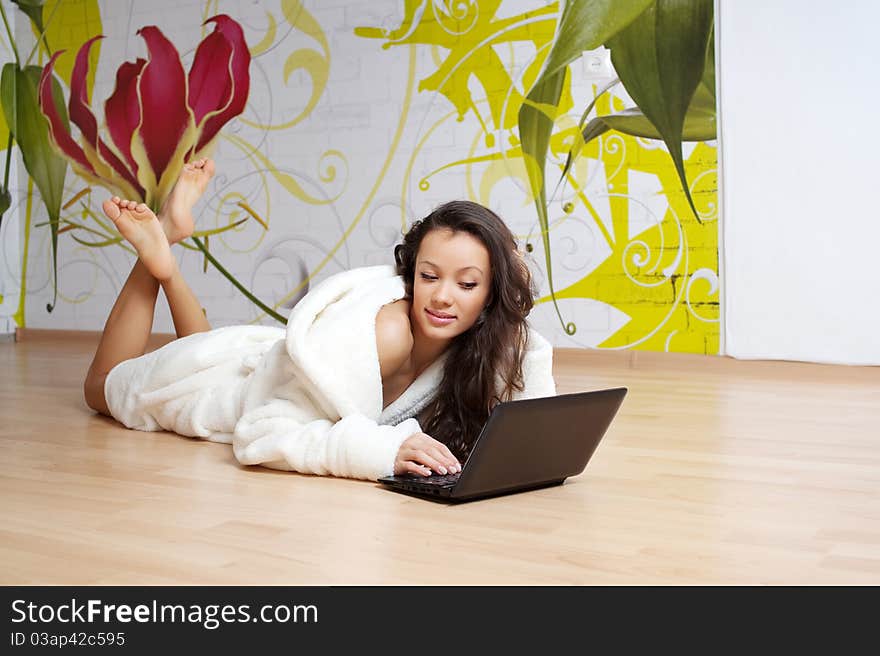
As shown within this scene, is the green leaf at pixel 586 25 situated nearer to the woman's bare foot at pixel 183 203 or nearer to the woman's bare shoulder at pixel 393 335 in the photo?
the woman's bare foot at pixel 183 203

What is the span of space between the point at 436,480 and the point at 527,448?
0.14m

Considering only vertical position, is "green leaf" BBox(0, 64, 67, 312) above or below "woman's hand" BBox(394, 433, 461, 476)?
above

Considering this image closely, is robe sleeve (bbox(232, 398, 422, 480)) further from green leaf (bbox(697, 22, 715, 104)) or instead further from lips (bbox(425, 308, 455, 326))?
green leaf (bbox(697, 22, 715, 104))

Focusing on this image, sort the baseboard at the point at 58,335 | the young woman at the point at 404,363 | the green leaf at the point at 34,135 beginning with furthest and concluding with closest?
the green leaf at the point at 34,135 < the baseboard at the point at 58,335 < the young woman at the point at 404,363

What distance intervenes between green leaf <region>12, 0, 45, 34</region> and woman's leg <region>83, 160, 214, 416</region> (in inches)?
116

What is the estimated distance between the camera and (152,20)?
470 cm

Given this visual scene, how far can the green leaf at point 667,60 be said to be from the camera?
141 inches

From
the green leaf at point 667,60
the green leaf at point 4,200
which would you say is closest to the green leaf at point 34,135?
the green leaf at point 4,200

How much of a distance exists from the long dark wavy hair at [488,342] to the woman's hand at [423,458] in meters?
0.17

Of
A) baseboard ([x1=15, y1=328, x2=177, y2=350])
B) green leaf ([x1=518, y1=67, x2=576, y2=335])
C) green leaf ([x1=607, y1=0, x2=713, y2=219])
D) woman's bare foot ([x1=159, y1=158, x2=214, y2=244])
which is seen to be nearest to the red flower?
baseboard ([x1=15, y1=328, x2=177, y2=350])

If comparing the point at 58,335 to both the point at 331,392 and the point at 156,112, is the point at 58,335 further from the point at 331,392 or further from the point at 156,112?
the point at 331,392

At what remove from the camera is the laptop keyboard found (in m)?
1.53

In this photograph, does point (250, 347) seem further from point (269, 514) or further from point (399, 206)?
point (399, 206)

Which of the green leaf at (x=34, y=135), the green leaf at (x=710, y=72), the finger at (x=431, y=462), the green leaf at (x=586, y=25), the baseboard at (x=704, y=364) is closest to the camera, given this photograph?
the finger at (x=431, y=462)
